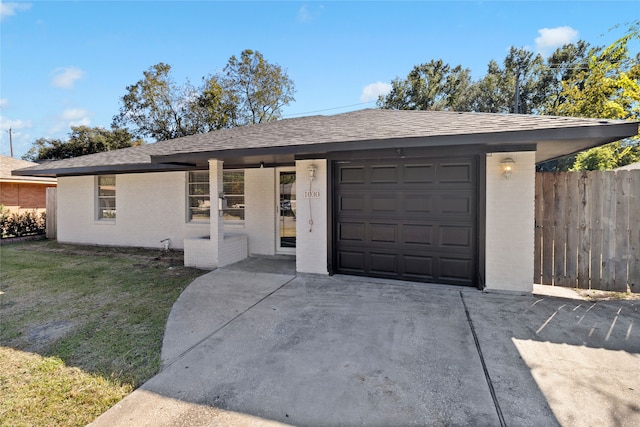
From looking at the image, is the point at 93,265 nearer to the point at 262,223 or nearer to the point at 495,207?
the point at 262,223

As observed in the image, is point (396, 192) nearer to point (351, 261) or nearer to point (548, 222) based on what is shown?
point (351, 261)

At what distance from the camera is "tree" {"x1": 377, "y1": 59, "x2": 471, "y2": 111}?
87.9 feet

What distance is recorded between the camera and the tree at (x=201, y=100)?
23859mm

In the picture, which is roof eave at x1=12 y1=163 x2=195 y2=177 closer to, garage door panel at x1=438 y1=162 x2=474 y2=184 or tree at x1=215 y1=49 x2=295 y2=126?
garage door panel at x1=438 y1=162 x2=474 y2=184

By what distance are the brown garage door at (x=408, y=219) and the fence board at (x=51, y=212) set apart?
38.6 feet

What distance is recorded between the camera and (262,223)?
27.9ft

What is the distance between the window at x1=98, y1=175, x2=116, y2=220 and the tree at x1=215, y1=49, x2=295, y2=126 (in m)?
15.5

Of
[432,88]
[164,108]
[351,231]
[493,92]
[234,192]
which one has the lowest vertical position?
[351,231]

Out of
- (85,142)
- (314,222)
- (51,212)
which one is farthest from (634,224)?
(85,142)

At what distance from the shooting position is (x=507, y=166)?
5059 mm

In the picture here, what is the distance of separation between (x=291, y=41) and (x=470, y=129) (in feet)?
40.8

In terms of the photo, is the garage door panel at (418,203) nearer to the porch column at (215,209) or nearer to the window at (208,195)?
the porch column at (215,209)

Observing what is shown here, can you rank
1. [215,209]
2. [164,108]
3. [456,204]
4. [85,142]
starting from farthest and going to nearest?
[85,142], [164,108], [215,209], [456,204]

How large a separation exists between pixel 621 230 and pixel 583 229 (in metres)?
0.49
